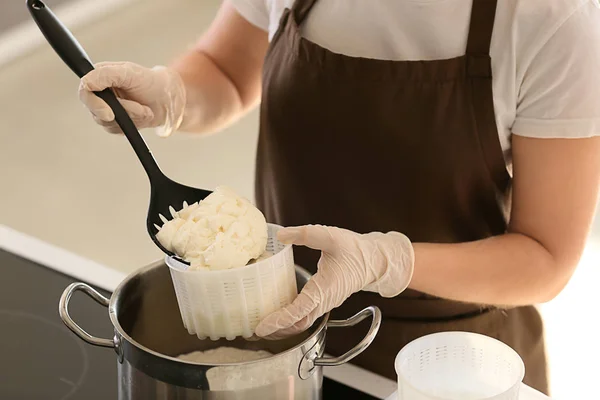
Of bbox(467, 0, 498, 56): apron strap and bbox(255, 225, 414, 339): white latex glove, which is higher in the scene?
bbox(467, 0, 498, 56): apron strap

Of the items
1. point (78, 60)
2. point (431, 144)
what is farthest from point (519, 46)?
point (78, 60)

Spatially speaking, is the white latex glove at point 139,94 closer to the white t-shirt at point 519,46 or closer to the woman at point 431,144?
the woman at point 431,144

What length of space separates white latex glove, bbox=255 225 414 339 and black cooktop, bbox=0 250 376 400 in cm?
13

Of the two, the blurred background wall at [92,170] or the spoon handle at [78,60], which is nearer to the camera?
the spoon handle at [78,60]

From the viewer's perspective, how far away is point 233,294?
696 mm

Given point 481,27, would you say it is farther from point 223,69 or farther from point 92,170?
point 92,170

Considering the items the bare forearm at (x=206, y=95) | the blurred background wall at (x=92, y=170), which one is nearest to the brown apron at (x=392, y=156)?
the bare forearm at (x=206, y=95)

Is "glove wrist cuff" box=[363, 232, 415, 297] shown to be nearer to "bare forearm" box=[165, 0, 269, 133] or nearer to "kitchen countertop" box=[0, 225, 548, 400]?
"kitchen countertop" box=[0, 225, 548, 400]

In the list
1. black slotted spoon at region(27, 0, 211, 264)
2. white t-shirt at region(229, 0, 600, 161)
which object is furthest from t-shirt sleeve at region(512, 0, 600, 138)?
black slotted spoon at region(27, 0, 211, 264)

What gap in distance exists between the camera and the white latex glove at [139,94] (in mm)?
969

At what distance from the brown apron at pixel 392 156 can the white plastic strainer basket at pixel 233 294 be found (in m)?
0.33

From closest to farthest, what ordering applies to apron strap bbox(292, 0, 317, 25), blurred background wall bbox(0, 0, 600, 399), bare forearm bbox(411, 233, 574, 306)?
1. bare forearm bbox(411, 233, 574, 306)
2. apron strap bbox(292, 0, 317, 25)
3. blurred background wall bbox(0, 0, 600, 399)

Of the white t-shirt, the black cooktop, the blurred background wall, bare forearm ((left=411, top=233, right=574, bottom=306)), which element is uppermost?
the white t-shirt

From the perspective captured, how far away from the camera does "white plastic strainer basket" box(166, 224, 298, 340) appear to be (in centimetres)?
69
